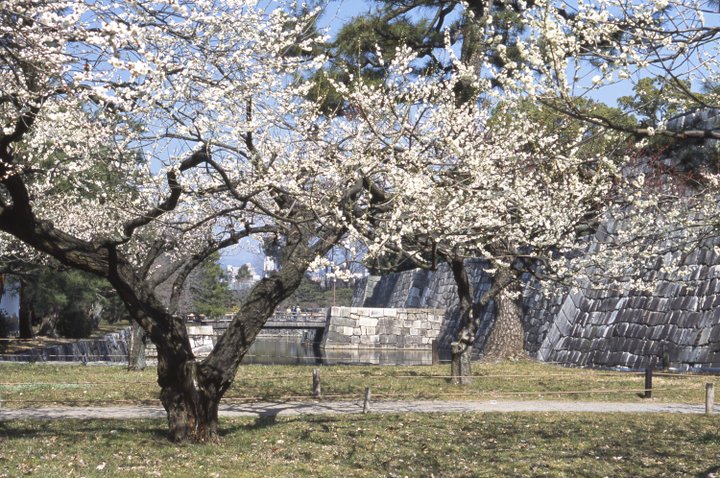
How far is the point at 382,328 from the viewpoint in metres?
40.8

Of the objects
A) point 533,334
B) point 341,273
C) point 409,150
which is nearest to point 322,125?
point 409,150

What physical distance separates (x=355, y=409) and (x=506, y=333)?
1262 centimetres

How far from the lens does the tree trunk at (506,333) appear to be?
79.8ft

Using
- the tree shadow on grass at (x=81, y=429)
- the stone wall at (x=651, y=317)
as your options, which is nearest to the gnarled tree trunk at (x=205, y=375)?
the tree shadow on grass at (x=81, y=429)

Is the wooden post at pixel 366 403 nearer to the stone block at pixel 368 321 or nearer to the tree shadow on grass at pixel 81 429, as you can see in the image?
the tree shadow on grass at pixel 81 429

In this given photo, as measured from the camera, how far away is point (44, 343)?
2958 cm

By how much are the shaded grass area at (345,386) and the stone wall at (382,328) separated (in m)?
21.1

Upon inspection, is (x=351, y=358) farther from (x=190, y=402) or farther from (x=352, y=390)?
(x=190, y=402)

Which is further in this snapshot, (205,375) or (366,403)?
(366,403)

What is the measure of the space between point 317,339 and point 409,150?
38.8 meters

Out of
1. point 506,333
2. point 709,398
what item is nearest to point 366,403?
point 709,398

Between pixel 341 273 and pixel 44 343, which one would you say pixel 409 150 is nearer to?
pixel 341 273

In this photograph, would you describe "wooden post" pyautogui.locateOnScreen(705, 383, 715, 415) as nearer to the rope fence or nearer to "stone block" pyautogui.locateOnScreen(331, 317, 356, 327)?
the rope fence

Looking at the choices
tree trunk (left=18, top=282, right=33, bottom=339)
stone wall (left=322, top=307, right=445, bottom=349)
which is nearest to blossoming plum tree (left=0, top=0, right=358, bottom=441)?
tree trunk (left=18, top=282, right=33, bottom=339)
